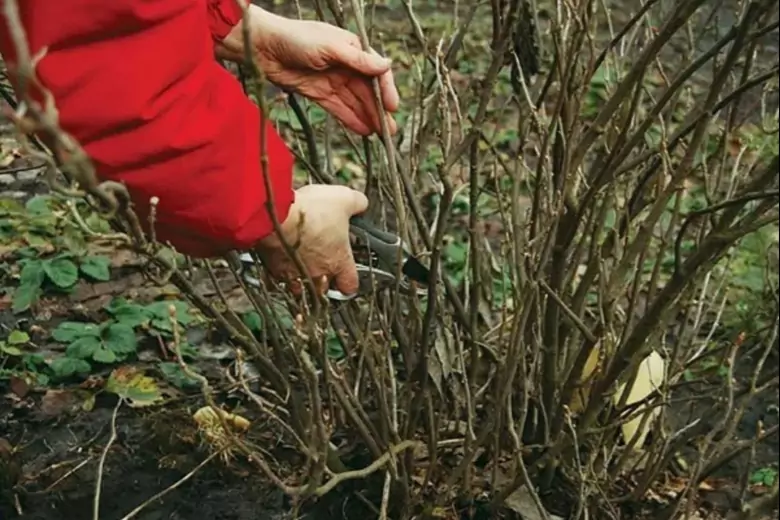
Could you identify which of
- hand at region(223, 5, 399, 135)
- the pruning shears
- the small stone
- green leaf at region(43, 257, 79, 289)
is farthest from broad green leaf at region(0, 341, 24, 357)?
hand at region(223, 5, 399, 135)

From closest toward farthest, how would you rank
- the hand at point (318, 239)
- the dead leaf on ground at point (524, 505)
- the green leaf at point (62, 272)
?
the hand at point (318, 239), the dead leaf on ground at point (524, 505), the green leaf at point (62, 272)

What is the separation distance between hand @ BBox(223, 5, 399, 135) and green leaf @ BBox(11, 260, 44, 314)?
1232 mm

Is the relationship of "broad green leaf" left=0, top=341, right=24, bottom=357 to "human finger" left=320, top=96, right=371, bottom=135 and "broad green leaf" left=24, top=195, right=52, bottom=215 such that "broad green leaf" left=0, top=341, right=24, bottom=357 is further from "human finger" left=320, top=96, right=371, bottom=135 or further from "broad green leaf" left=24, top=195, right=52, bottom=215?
"human finger" left=320, top=96, right=371, bottom=135

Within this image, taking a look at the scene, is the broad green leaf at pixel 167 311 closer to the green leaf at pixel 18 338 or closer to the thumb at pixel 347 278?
the green leaf at pixel 18 338

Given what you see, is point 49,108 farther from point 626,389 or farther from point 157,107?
point 626,389

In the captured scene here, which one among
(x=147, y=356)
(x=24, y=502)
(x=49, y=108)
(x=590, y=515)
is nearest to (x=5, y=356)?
(x=147, y=356)

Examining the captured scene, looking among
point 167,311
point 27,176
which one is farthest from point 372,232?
point 27,176

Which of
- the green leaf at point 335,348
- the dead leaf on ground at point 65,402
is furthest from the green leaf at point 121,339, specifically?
the green leaf at point 335,348

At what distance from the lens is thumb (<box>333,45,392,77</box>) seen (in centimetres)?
177

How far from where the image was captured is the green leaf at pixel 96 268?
9.80ft

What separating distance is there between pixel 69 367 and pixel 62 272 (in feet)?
1.39

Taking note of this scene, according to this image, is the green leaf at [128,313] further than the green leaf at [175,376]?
Yes

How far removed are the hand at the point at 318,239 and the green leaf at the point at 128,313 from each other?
3.82 ft

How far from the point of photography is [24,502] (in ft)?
7.33
